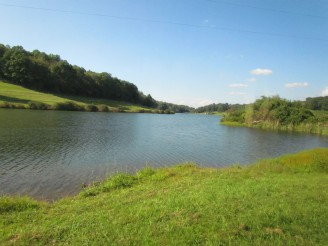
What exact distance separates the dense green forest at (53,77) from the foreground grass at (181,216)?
10497 centimetres

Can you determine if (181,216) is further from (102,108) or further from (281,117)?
(102,108)

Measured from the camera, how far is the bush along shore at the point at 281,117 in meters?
70.8

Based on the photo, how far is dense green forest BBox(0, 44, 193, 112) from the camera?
10319 centimetres

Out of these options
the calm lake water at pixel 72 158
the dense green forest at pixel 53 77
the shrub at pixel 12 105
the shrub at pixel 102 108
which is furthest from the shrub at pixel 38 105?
the calm lake water at pixel 72 158

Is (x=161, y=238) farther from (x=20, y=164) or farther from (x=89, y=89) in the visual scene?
(x=89, y=89)

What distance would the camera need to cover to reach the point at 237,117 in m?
90.1

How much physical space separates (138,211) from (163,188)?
4.18 metres

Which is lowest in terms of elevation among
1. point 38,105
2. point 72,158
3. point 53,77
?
point 72,158

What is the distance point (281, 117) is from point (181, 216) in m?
74.8

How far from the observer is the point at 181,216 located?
29.0 ft

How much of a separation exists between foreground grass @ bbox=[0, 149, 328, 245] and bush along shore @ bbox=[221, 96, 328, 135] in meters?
63.3

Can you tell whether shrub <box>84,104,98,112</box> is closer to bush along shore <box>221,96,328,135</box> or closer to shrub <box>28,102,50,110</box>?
shrub <box>28,102,50,110</box>

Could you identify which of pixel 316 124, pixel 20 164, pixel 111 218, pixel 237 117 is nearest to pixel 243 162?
pixel 20 164

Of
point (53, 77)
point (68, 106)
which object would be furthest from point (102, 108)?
point (53, 77)
